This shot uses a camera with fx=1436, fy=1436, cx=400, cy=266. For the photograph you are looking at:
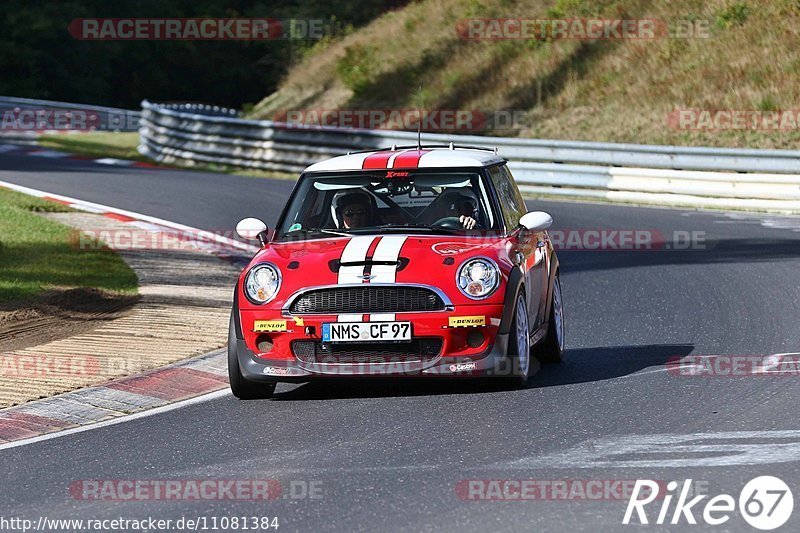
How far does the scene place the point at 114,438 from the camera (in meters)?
7.98

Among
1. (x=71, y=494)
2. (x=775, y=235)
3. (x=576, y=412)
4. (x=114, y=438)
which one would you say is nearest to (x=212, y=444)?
(x=114, y=438)

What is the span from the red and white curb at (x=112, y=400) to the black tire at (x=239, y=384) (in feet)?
1.28

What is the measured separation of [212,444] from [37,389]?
6.86 ft

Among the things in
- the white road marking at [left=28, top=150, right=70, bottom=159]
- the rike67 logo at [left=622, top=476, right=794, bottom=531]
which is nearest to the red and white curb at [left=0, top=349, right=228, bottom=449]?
the rike67 logo at [left=622, top=476, right=794, bottom=531]

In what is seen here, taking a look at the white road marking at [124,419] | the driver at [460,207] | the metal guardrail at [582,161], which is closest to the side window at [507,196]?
the driver at [460,207]

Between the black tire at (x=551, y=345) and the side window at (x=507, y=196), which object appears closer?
the side window at (x=507, y=196)

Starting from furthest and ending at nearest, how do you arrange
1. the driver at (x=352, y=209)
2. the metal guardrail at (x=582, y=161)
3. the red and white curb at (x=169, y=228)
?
the metal guardrail at (x=582, y=161) < the red and white curb at (x=169, y=228) < the driver at (x=352, y=209)

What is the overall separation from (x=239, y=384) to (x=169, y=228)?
9794mm

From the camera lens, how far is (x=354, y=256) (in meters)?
8.79

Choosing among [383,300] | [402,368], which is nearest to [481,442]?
[402,368]

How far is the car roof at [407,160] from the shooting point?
975 centimetres

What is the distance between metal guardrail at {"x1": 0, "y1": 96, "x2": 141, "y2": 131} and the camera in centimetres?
3834

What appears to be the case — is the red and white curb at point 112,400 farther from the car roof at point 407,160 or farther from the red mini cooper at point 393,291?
the car roof at point 407,160

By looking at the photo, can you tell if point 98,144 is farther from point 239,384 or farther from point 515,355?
point 515,355
